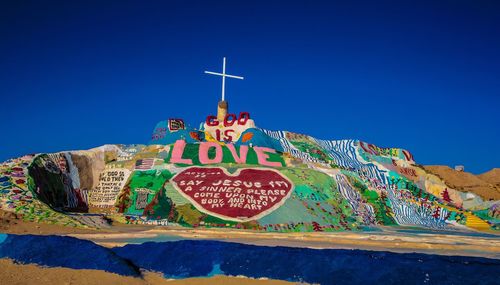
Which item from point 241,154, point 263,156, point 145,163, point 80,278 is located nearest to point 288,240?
point 80,278

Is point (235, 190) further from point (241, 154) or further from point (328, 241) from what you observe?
point (328, 241)

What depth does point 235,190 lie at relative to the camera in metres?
20.0

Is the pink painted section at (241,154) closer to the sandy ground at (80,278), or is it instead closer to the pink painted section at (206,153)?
the pink painted section at (206,153)

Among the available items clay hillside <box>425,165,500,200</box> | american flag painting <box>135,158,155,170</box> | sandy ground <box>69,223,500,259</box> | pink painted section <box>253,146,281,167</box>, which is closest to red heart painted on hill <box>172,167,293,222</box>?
pink painted section <box>253,146,281,167</box>

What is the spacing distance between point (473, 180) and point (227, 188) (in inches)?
1156

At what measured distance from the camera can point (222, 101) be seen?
31.1 m

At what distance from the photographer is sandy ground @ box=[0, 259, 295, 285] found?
805cm

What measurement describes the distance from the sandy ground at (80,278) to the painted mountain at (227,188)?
793 cm

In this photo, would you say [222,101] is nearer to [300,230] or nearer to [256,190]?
[256,190]

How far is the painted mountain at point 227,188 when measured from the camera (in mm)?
18688

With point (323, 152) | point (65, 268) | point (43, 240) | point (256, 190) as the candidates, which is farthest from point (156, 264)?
point (323, 152)

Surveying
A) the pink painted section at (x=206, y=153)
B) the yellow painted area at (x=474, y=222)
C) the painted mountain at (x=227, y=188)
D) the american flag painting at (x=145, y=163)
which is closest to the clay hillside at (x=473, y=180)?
the painted mountain at (x=227, y=188)

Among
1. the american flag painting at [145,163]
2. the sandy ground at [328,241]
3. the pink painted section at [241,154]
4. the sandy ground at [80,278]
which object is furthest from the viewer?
the pink painted section at [241,154]

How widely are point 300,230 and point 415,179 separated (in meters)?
16.3
